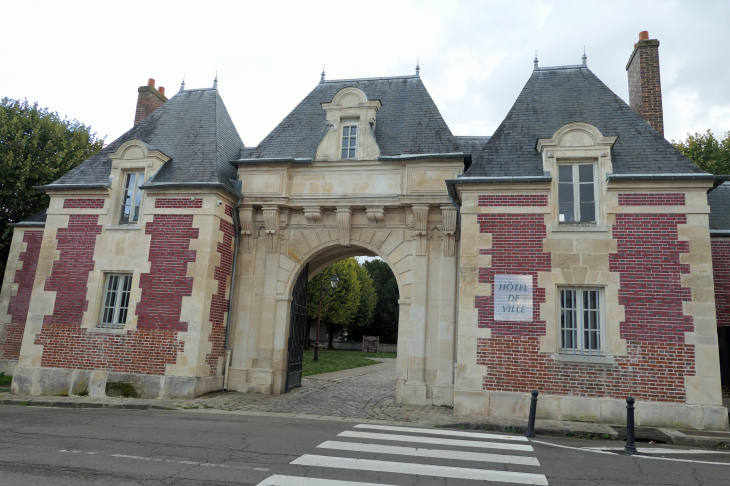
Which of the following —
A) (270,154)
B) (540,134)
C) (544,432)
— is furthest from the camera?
(270,154)

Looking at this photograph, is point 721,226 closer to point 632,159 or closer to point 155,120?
point 632,159

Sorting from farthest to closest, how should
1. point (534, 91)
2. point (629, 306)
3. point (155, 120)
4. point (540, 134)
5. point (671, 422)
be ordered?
point (155, 120)
point (534, 91)
point (540, 134)
point (629, 306)
point (671, 422)

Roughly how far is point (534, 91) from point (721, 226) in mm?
5349

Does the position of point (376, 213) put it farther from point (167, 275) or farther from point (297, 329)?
point (167, 275)

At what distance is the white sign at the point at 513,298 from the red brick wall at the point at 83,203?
9.82 meters

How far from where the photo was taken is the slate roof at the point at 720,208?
1177cm

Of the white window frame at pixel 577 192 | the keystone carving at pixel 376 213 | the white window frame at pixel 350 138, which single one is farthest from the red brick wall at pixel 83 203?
the white window frame at pixel 577 192

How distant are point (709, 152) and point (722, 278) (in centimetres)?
1344

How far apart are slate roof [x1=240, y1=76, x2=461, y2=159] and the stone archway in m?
0.59

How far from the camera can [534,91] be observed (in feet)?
40.4

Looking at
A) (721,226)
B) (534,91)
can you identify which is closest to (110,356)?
(534,91)

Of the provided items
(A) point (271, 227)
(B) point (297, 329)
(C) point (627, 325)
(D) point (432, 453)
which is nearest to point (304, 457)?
(D) point (432, 453)

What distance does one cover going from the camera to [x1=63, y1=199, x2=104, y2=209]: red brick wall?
41.7 ft

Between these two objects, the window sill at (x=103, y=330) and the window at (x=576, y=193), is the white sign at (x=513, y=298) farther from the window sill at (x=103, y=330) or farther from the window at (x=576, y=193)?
the window sill at (x=103, y=330)
